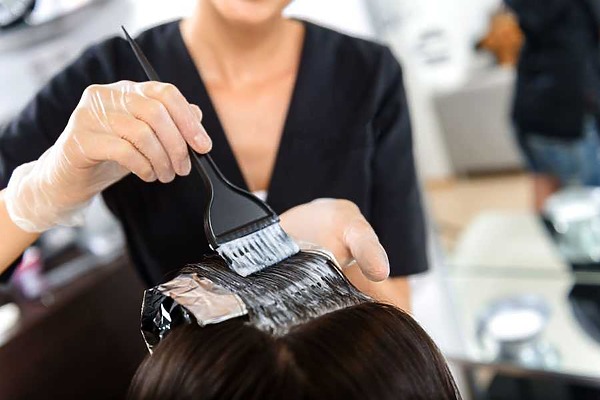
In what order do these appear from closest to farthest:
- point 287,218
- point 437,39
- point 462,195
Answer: point 287,218
point 437,39
point 462,195

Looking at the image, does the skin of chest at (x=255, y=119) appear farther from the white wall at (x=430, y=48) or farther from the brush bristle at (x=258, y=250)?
the white wall at (x=430, y=48)

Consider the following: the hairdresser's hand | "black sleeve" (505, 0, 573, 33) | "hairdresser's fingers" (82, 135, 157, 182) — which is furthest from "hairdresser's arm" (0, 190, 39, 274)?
"black sleeve" (505, 0, 573, 33)

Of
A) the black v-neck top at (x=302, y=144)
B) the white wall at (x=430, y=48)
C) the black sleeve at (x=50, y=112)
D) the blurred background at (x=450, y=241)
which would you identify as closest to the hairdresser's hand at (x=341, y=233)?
the black v-neck top at (x=302, y=144)

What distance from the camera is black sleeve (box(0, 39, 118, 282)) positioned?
0.73 m

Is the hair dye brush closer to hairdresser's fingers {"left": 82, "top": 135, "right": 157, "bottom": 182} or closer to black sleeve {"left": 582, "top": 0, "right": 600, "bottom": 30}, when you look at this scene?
hairdresser's fingers {"left": 82, "top": 135, "right": 157, "bottom": 182}

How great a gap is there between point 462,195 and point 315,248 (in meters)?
1.12

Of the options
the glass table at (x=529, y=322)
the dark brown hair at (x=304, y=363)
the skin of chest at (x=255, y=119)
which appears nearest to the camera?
the dark brown hair at (x=304, y=363)

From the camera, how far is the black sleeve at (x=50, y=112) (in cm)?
73

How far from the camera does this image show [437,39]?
4.95ft

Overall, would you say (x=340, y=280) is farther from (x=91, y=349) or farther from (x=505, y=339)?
(x=505, y=339)

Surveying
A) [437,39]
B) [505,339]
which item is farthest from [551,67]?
[505,339]

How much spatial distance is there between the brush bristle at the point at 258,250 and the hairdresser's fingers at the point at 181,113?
0.08m

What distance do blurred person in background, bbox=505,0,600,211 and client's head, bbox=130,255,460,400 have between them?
0.75m

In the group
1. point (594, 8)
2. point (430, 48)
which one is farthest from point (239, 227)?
point (430, 48)
